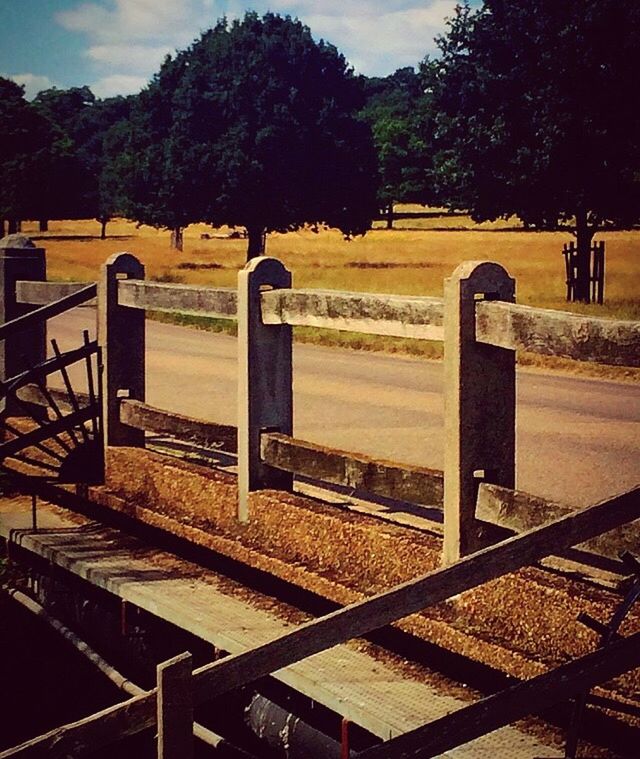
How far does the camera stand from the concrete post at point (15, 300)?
858 centimetres

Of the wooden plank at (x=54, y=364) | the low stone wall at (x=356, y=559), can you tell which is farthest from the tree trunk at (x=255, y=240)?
the low stone wall at (x=356, y=559)

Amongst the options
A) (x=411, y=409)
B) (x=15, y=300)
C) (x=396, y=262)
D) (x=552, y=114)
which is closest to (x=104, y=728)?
(x=15, y=300)

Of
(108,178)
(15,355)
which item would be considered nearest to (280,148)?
(108,178)

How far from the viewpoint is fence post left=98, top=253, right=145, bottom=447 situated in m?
7.00

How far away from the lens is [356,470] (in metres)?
5.11

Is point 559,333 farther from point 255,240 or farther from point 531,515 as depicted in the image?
point 255,240

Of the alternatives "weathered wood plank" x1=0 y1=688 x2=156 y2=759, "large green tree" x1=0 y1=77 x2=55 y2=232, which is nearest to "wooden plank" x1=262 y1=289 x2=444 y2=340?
"weathered wood plank" x1=0 y1=688 x2=156 y2=759

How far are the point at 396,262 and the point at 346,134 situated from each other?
7.51m

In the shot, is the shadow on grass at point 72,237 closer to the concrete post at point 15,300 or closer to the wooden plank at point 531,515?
the concrete post at point 15,300

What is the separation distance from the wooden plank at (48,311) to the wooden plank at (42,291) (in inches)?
10.1

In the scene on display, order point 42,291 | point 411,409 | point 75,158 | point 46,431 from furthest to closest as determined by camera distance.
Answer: point 75,158
point 411,409
point 42,291
point 46,431

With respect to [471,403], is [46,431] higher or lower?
lower

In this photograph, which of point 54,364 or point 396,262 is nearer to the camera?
point 54,364

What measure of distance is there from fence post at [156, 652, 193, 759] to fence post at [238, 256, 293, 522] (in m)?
2.75
